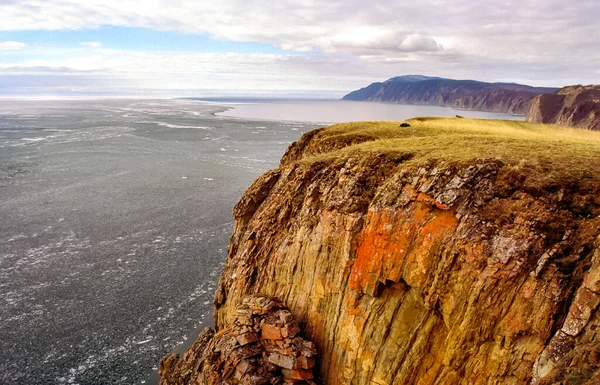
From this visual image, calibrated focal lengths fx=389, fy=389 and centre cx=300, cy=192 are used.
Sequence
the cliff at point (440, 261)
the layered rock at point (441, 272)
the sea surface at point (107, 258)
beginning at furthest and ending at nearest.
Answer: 1. the sea surface at point (107, 258)
2. the cliff at point (440, 261)
3. the layered rock at point (441, 272)

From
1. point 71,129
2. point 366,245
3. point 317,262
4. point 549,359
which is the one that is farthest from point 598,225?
point 71,129

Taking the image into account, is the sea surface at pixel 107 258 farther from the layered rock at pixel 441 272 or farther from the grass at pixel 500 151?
the grass at pixel 500 151

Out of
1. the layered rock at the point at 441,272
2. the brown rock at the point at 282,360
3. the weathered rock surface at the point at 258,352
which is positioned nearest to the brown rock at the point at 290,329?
the weathered rock surface at the point at 258,352

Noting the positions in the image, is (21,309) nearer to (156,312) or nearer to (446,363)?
(156,312)

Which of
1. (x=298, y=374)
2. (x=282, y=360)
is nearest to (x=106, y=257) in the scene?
(x=282, y=360)

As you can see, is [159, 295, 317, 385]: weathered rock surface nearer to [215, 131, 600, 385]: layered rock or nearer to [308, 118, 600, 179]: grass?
[215, 131, 600, 385]: layered rock

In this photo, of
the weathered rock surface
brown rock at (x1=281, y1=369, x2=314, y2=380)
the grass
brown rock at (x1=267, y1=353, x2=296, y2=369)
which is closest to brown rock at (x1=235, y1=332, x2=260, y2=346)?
the weathered rock surface

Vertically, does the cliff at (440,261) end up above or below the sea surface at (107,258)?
above
